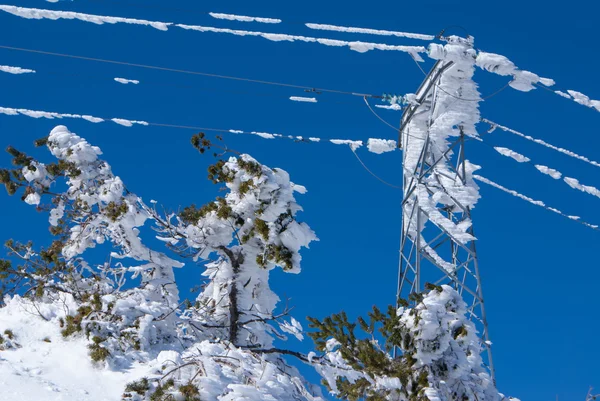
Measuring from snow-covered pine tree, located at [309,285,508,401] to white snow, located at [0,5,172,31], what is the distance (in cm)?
551

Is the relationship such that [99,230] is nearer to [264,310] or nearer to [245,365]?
[264,310]

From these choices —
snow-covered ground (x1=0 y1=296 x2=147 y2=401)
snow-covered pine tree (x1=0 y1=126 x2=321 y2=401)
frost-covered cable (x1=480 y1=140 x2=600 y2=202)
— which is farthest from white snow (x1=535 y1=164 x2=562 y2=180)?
snow-covered ground (x1=0 y1=296 x2=147 y2=401)

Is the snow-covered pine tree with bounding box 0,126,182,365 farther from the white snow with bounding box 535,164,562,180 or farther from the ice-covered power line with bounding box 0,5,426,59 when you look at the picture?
the white snow with bounding box 535,164,562,180

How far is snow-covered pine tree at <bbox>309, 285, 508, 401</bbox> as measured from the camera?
1165 cm

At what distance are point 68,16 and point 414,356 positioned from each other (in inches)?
291

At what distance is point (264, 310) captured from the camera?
49.4ft

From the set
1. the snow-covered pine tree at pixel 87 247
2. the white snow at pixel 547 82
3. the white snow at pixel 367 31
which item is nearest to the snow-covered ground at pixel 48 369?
the snow-covered pine tree at pixel 87 247

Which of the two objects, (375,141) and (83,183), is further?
(375,141)

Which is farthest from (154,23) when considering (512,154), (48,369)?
(512,154)

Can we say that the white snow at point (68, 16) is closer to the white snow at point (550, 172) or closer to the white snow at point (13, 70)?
the white snow at point (13, 70)

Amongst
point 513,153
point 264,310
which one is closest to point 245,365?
point 264,310

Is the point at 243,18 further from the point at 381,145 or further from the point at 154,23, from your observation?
the point at 381,145

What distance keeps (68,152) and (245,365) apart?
603 centimetres

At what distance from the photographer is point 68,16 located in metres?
12.9
